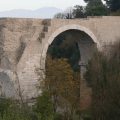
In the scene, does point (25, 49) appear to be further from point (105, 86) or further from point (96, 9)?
point (96, 9)

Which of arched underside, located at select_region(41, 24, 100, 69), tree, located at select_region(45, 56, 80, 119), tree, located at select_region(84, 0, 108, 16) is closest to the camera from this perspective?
tree, located at select_region(45, 56, 80, 119)

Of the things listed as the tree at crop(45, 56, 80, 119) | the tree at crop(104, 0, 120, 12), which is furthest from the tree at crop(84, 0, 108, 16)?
the tree at crop(45, 56, 80, 119)

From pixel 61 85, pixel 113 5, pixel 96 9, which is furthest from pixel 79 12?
pixel 61 85

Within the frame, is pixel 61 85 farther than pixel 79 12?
No

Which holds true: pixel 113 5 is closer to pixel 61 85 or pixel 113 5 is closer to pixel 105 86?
pixel 61 85

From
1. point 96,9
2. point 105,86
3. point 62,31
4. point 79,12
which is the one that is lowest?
point 105,86

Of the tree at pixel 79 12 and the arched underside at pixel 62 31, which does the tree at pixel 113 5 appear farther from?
the arched underside at pixel 62 31

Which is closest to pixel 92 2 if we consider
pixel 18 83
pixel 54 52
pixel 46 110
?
pixel 54 52

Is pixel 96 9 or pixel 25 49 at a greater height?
pixel 96 9

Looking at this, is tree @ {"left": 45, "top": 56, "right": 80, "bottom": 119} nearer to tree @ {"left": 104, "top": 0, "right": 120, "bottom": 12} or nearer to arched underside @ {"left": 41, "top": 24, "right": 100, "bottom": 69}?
arched underside @ {"left": 41, "top": 24, "right": 100, "bottom": 69}

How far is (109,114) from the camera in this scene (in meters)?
13.6

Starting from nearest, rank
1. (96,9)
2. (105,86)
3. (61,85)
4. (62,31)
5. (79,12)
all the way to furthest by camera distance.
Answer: (105,86)
(61,85)
(62,31)
(96,9)
(79,12)

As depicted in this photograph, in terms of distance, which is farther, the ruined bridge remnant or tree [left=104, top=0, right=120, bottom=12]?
tree [left=104, top=0, right=120, bottom=12]

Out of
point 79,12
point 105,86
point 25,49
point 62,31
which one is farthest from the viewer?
point 79,12
